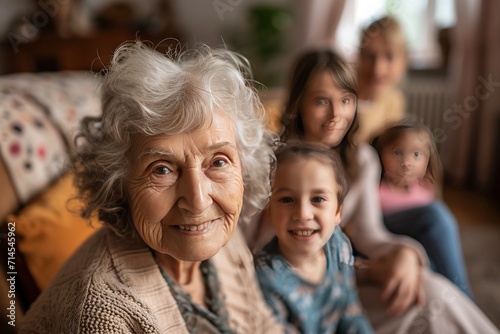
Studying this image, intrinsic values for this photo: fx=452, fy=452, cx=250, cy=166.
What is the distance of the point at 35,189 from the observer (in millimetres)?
1200

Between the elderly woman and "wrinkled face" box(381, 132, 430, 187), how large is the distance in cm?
17

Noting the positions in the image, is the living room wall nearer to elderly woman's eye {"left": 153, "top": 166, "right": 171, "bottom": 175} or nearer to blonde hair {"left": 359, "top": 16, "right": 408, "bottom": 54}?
blonde hair {"left": 359, "top": 16, "right": 408, "bottom": 54}

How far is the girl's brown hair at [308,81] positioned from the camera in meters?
0.53

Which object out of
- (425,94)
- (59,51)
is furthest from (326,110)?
(59,51)

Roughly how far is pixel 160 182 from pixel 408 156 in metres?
0.31

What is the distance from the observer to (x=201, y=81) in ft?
1.98

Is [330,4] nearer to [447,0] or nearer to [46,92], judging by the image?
[447,0]

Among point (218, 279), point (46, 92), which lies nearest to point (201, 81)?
point (218, 279)

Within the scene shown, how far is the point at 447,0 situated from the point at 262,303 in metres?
3.37

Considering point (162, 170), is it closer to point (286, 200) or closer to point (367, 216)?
point (286, 200)

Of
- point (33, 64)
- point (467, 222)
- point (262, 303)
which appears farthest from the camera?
point (33, 64)

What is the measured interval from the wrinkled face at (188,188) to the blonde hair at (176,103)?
0.02m

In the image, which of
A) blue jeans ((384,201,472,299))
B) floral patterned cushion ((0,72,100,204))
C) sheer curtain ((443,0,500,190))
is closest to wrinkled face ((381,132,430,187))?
blue jeans ((384,201,472,299))

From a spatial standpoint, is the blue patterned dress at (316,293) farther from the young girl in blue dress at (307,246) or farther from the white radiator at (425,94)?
the white radiator at (425,94)
